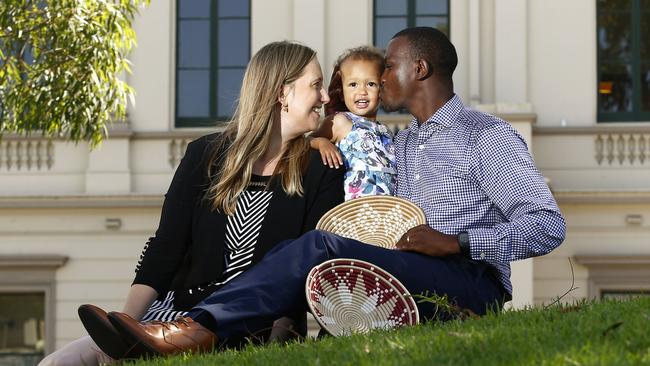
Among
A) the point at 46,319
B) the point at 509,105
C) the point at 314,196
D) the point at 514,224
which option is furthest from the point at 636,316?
the point at 46,319

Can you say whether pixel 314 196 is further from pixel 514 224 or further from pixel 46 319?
pixel 46 319

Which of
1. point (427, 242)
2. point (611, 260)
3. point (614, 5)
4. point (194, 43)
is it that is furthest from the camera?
point (194, 43)

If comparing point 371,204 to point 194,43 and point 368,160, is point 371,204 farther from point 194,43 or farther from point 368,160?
point 194,43

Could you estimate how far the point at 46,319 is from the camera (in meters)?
21.1

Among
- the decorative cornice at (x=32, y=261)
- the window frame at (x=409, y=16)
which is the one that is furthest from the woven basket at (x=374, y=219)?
the decorative cornice at (x=32, y=261)

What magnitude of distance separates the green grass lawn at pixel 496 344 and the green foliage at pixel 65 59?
832 centimetres

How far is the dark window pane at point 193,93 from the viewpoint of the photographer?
21406 mm

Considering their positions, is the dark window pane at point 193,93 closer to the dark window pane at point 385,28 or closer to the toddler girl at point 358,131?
the dark window pane at point 385,28

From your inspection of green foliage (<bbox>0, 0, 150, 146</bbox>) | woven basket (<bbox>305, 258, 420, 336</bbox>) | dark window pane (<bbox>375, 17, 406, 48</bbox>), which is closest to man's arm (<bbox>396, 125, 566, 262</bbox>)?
woven basket (<bbox>305, 258, 420, 336</bbox>)

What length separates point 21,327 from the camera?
21375 mm

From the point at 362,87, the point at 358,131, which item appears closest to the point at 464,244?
the point at 358,131

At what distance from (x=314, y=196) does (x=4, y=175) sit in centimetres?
1481

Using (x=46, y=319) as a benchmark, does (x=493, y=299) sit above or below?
above

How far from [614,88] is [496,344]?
646 inches
